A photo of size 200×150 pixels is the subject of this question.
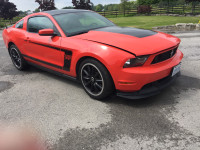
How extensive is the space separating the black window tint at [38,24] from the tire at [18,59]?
2.57ft

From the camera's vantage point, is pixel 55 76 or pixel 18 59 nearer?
pixel 55 76

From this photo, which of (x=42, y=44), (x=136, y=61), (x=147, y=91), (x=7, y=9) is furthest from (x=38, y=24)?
(x=7, y=9)

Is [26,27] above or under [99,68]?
above

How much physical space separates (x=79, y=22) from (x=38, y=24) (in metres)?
0.99

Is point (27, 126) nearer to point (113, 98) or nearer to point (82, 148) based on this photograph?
point (82, 148)

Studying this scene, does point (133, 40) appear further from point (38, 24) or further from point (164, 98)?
point (38, 24)

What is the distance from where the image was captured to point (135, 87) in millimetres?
2938

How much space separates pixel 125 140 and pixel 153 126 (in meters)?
0.48

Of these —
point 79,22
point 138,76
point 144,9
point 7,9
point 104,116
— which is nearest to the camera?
point 138,76

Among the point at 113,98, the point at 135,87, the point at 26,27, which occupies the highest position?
the point at 26,27

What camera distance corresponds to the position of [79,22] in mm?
4043

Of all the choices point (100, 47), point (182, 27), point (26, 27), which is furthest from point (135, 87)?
point (182, 27)

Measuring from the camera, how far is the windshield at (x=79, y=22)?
3.81m

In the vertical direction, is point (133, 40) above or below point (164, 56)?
above
